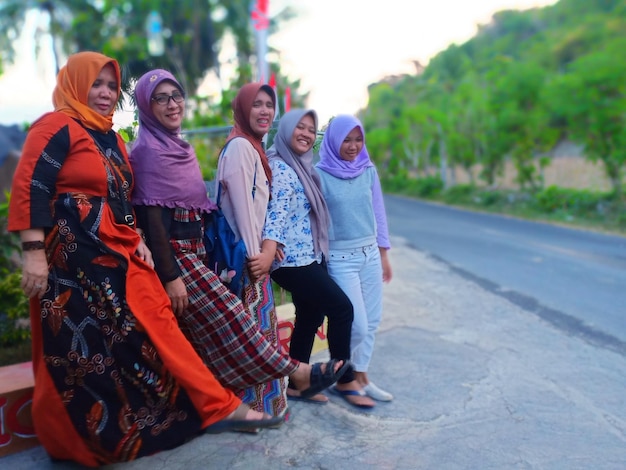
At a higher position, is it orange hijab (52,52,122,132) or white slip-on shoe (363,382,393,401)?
orange hijab (52,52,122,132)

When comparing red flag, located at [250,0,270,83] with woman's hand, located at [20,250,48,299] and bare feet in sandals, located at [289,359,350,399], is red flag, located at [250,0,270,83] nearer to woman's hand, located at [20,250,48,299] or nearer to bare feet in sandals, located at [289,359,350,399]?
bare feet in sandals, located at [289,359,350,399]

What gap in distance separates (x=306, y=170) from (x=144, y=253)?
3.18ft

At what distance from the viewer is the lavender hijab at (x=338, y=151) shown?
3.11 metres

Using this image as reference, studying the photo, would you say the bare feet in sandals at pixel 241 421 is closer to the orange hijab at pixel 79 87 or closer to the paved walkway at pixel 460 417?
the paved walkway at pixel 460 417

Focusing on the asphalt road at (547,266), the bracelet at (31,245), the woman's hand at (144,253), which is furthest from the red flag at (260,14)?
the bracelet at (31,245)

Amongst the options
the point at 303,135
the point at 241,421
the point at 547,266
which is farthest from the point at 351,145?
the point at 547,266

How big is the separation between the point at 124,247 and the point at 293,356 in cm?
125

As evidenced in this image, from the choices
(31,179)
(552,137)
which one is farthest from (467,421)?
(552,137)

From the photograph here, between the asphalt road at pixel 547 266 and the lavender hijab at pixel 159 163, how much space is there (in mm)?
3426

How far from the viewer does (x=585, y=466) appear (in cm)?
253

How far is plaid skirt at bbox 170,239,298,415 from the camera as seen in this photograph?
246cm

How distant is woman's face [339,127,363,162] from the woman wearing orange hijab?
4.34 feet

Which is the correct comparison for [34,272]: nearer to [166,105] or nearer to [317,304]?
[166,105]

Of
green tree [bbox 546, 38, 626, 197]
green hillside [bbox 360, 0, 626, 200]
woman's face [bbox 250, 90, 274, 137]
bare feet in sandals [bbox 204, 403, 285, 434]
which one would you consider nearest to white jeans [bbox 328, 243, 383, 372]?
woman's face [bbox 250, 90, 274, 137]
